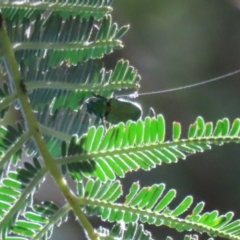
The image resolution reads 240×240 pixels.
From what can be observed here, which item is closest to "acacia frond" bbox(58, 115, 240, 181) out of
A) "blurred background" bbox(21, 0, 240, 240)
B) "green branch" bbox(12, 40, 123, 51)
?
"green branch" bbox(12, 40, 123, 51)

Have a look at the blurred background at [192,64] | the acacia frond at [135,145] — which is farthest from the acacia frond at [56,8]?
the blurred background at [192,64]

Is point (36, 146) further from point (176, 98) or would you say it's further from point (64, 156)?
point (176, 98)

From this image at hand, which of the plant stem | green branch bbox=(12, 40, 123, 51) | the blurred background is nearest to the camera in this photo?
the plant stem

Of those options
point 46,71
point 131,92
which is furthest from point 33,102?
point 131,92

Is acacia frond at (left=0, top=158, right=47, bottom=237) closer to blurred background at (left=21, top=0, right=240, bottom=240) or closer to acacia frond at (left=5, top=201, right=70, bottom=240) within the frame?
acacia frond at (left=5, top=201, right=70, bottom=240)

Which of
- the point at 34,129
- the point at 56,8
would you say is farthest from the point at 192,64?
the point at 34,129
